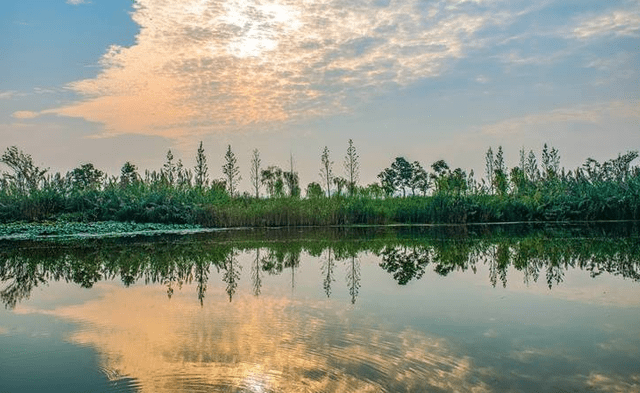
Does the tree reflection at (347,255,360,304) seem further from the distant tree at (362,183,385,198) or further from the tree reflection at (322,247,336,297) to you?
the distant tree at (362,183,385,198)

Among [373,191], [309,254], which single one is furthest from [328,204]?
[309,254]

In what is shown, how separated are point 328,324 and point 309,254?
6273 millimetres

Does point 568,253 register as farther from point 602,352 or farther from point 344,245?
point 602,352

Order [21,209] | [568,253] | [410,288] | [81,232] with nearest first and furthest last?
[410,288] → [568,253] → [81,232] → [21,209]

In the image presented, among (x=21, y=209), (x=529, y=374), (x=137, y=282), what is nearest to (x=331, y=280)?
(x=137, y=282)

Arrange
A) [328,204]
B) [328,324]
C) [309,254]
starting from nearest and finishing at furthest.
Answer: [328,324] < [309,254] < [328,204]

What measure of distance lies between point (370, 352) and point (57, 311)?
3790 millimetres

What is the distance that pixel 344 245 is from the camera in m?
12.8

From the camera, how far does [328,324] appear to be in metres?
4.88

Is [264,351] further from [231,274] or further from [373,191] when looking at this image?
[373,191]

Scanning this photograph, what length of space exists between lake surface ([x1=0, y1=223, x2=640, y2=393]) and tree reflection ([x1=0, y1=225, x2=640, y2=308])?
64mm

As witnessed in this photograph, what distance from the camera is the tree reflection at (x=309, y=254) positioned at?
→ 772 cm

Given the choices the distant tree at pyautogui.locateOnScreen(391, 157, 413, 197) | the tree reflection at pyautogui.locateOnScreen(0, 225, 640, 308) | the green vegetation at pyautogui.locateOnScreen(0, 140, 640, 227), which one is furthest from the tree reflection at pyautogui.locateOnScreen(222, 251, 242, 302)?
the distant tree at pyautogui.locateOnScreen(391, 157, 413, 197)

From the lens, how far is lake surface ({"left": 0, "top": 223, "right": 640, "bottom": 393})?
3.43 meters
